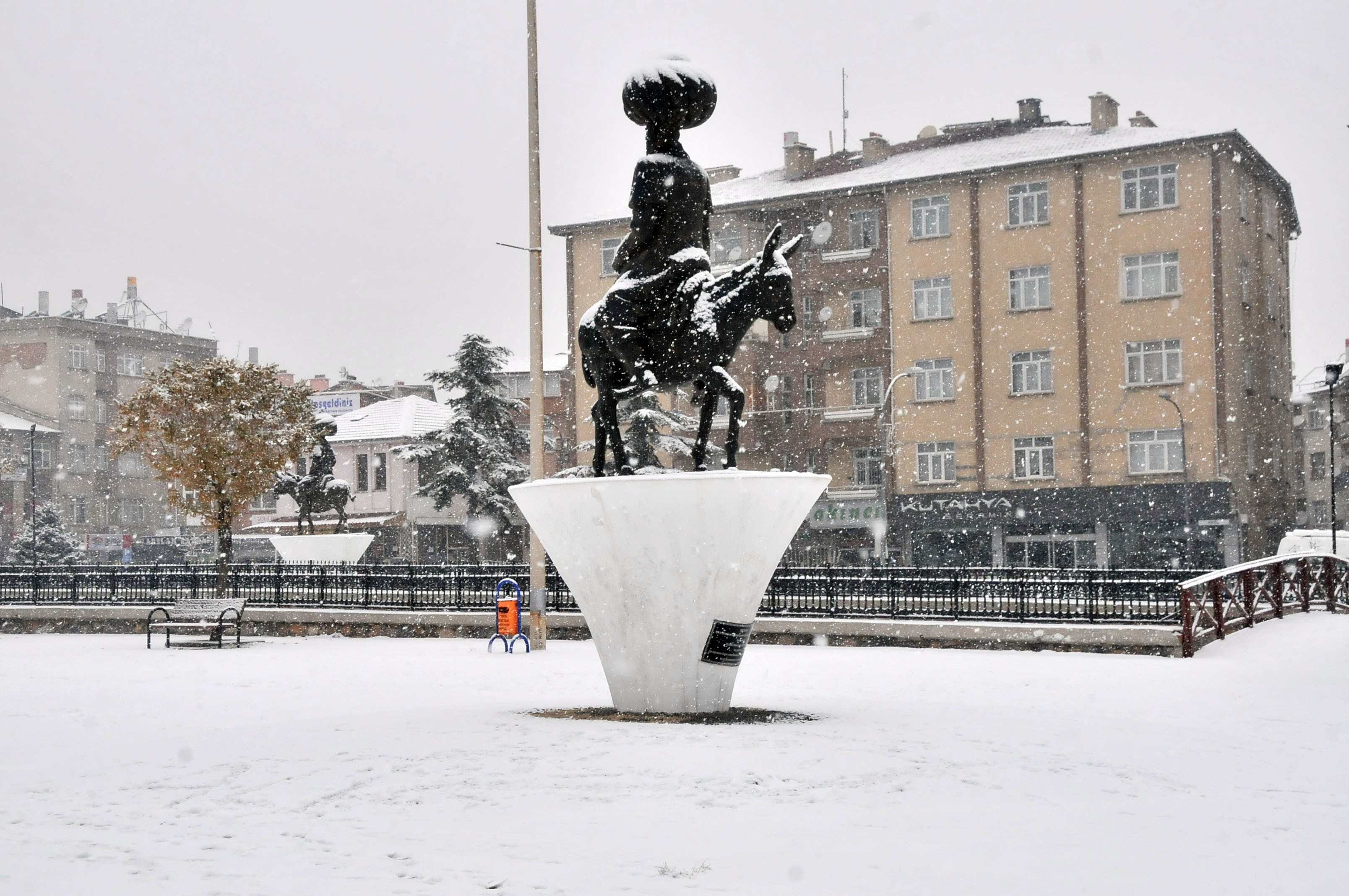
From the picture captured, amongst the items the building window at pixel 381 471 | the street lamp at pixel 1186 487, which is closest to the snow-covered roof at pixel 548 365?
the building window at pixel 381 471

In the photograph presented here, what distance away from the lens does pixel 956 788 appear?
8680 mm

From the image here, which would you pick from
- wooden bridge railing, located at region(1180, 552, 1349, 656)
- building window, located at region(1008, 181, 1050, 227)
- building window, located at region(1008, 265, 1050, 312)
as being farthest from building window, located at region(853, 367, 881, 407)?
wooden bridge railing, located at region(1180, 552, 1349, 656)

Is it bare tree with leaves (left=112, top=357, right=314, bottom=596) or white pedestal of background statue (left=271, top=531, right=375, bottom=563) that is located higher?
bare tree with leaves (left=112, top=357, right=314, bottom=596)

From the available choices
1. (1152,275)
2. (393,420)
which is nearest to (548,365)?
(393,420)

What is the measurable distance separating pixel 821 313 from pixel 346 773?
45.1 meters

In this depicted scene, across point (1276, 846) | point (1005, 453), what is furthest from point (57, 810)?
point (1005, 453)

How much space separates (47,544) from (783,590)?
40781 mm

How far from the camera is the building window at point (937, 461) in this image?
48719 millimetres

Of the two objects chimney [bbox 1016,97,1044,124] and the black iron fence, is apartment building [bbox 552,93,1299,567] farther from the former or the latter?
the black iron fence

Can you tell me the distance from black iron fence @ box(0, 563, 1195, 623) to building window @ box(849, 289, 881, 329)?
28135 millimetres

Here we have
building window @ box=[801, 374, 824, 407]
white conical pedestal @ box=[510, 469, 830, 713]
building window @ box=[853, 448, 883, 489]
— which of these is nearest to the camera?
white conical pedestal @ box=[510, 469, 830, 713]

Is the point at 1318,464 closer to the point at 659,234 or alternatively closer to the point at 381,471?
the point at 381,471

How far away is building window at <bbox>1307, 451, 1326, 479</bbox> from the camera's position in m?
82.5

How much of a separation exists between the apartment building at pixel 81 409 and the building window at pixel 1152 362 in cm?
5415
